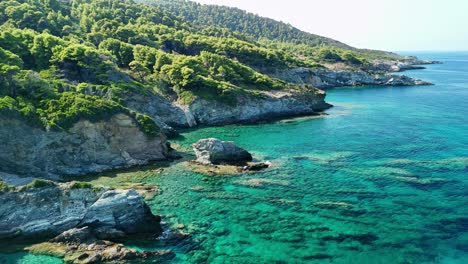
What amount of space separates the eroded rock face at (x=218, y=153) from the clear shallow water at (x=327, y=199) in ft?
12.4

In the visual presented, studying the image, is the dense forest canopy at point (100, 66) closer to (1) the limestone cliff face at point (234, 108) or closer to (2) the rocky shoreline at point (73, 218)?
(1) the limestone cliff face at point (234, 108)

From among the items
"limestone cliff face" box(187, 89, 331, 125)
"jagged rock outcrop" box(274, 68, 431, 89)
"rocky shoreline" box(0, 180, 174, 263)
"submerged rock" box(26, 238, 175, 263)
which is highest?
"jagged rock outcrop" box(274, 68, 431, 89)

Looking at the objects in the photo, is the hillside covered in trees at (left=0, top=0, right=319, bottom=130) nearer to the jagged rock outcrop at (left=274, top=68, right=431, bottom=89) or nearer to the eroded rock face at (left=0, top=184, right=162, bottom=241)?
the jagged rock outcrop at (left=274, top=68, right=431, bottom=89)

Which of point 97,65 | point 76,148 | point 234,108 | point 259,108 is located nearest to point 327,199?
point 76,148

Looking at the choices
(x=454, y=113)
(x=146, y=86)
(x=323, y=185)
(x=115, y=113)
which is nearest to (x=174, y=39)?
(x=146, y=86)

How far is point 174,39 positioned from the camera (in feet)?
400

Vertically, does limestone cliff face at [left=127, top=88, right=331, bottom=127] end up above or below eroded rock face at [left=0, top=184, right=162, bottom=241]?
above

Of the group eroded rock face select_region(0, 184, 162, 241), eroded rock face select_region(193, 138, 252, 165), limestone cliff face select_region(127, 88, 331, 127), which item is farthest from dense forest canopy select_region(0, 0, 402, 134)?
eroded rock face select_region(0, 184, 162, 241)

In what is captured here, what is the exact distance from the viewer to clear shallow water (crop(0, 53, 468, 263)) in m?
30.4

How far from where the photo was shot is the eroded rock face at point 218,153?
51.4 meters

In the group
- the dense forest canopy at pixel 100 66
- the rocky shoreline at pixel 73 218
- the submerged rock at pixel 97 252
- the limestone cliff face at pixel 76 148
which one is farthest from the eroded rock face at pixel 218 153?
the submerged rock at pixel 97 252

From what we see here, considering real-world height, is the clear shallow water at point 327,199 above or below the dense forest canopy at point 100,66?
below

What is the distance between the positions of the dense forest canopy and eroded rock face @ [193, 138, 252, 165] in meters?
8.55

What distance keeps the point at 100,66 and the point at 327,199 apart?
50340mm
